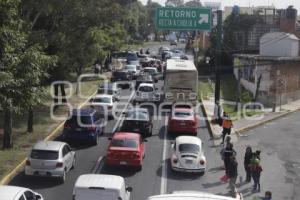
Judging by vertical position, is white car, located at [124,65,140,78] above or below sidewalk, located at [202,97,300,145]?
above

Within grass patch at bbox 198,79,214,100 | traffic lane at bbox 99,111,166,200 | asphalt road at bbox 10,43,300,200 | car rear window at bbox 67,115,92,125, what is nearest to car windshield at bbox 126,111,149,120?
asphalt road at bbox 10,43,300,200

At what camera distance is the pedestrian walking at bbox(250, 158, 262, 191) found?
68.3 ft

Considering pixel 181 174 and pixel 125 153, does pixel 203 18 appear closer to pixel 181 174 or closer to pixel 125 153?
pixel 181 174

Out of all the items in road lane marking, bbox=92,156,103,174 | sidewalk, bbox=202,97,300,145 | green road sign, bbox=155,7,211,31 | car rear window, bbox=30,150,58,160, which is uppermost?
green road sign, bbox=155,7,211,31

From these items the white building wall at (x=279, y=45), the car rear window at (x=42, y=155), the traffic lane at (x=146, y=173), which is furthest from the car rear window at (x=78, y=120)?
the white building wall at (x=279, y=45)

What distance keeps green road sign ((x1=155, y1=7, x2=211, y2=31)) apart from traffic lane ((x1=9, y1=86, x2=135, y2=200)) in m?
9.67

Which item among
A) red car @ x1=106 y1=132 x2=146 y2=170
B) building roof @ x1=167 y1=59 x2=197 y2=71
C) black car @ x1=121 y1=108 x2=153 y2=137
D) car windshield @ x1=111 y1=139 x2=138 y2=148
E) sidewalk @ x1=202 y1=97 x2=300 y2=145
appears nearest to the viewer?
red car @ x1=106 y1=132 x2=146 y2=170

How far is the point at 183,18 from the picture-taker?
3562cm

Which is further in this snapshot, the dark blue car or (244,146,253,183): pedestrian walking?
the dark blue car

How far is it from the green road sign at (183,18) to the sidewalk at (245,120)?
230 inches

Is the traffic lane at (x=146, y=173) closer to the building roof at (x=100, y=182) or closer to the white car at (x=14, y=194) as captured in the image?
the building roof at (x=100, y=182)

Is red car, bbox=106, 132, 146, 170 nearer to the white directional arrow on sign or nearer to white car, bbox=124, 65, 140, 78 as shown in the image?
the white directional arrow on sign

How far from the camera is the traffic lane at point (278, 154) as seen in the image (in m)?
21.5

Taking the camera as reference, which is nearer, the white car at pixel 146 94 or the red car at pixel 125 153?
the red car at pixel 125 153
